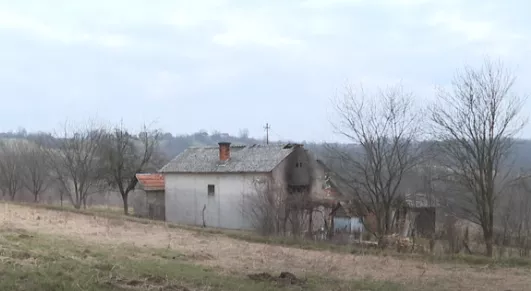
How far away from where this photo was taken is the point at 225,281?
9.91 metres

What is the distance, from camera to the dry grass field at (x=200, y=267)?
909cm

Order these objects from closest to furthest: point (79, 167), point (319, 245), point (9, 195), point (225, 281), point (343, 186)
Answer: point (225, 281) < point (319, 245) < point (343, 186) < point (79, 167) < point (9, 195)

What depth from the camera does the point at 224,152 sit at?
40969 millimetres

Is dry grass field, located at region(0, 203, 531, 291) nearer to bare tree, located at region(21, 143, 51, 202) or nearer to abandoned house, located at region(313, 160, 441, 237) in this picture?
abandoned house, located at region(313, 160, 441, 237)

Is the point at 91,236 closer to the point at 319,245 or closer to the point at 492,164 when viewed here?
the point at 319,245

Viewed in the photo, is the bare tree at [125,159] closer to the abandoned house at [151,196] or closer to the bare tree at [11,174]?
the abandoned house at [151,196]

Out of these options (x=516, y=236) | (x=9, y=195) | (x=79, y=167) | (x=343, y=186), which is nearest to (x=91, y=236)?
(x=343, y=186)

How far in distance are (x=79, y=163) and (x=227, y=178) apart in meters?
16.0

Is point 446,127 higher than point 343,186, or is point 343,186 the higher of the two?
point 446,127

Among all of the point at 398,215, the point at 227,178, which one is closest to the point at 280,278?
the point at 398,215

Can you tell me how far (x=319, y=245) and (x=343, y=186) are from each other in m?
5.66

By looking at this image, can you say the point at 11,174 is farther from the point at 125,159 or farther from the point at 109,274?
the point at 109,274

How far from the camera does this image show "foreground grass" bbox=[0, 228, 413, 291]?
27.8ft

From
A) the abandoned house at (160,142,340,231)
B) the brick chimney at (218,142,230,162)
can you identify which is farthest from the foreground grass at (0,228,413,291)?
the brick chimney at (218,142,230,162)
